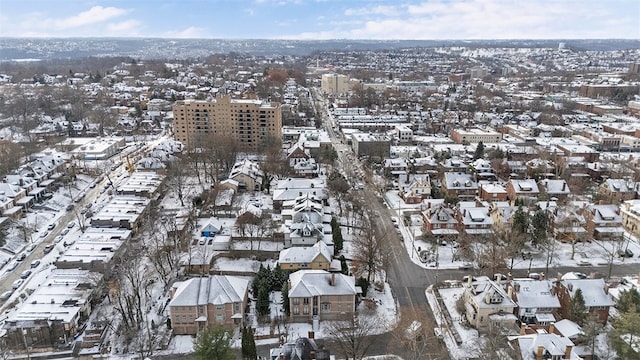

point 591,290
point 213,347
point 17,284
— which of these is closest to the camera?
point 213,347

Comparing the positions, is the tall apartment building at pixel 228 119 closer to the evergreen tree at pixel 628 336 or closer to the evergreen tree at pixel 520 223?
the evergreen tree at pixel 520 223

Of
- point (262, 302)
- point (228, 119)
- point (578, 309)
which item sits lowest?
point (262, 302)

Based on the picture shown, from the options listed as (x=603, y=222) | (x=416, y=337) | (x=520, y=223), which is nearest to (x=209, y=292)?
(x=416, y=337)

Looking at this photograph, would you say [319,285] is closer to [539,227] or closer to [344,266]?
[344,266]

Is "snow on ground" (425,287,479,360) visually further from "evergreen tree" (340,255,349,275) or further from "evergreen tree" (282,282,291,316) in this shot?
"evergreen tree" (282,282,291,316)

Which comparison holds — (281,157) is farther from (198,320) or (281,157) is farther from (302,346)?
(302,346)

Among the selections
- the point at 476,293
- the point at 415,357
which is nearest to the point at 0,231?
the point at 415,357

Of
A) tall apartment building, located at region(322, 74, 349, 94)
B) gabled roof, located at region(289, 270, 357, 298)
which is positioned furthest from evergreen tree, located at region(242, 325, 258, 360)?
tall apartment building, located at region(322, 74, 349, 94)
